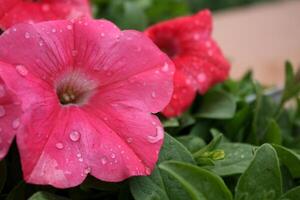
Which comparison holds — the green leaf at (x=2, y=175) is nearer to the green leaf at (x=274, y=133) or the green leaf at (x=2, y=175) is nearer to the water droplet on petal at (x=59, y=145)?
the water droplet on petal at (x=59, y=145)

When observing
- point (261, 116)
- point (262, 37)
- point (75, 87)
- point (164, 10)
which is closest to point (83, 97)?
point (75, 87)

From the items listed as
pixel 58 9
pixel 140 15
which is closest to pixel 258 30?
pixel 140 15

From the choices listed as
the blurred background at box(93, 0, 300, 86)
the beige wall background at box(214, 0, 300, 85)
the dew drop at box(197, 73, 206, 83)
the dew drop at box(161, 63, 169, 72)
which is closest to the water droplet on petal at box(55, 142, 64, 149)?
the dew drop at box(161, 63, 169, 72)

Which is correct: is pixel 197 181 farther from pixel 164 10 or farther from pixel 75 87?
pixel 164 10

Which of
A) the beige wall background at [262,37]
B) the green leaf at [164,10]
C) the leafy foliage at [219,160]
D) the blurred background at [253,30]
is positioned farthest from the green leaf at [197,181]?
the beige wall background at [262,37]

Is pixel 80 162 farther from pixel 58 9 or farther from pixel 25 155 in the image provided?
pixel 58 9
